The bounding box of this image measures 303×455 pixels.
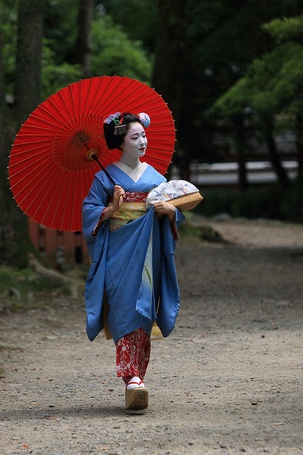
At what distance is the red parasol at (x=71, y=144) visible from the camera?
6238 millimetres

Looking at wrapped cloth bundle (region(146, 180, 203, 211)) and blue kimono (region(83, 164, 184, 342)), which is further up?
wrapped cloth bundle (region(146, 180, 203, 211))

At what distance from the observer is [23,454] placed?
16.2 ft

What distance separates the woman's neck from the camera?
6.15 m

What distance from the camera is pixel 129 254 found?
6.02 meters

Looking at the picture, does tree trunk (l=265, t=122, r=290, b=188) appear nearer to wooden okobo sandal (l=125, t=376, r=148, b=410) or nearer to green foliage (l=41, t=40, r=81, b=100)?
green foliage (l=41, t=40, r=81, b=100)

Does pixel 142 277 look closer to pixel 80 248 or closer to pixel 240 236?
pixel 80 248

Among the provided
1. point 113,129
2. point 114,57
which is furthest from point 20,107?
point 114,57

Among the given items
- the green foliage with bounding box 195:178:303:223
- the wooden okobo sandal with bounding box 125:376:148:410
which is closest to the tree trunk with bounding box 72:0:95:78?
the green foliage with bounding box 195:178:303:223

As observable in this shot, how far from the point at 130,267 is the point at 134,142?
29.2 inches

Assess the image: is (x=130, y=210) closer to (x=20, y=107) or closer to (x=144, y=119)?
(x=144, y=119)

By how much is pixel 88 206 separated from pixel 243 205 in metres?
23.3

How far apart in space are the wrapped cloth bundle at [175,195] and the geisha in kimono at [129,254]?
0.05 meters

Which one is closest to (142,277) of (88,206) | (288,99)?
(88,206)

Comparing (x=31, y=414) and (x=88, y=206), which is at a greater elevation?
(x=88, y=206)
